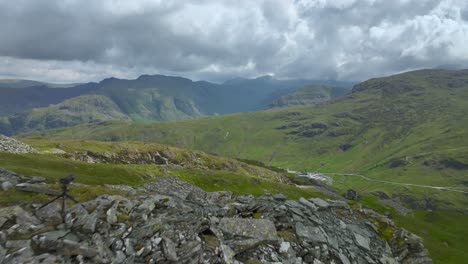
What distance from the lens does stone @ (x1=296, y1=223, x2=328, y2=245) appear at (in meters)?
28.1

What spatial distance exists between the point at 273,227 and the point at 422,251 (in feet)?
64.9

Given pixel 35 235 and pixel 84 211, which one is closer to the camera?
pixel 35 235

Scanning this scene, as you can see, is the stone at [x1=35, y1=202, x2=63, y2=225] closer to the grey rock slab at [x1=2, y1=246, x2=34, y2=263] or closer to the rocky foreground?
the rocky foreground

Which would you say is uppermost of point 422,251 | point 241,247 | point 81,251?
point 81,251

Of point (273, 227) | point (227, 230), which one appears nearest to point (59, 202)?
point (227, 230)

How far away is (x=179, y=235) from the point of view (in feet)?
78.5

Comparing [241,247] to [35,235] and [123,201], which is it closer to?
[123,201]

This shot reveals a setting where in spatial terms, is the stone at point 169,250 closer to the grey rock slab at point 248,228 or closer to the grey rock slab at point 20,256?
the grey rock slab at point 248,228

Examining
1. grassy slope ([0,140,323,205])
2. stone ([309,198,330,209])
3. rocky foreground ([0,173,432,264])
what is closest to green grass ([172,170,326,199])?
grassy slope ([0,140,323,205])

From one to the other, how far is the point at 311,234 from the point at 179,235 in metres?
12.3

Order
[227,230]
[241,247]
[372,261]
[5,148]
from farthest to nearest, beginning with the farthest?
1. [5,148]
2. [372,261]
3. [227,230]
4. [241,247]

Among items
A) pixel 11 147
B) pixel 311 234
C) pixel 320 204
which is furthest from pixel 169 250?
pixel 11 147

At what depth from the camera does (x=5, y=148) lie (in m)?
79.8

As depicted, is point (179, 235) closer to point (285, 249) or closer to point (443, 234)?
point (285, 249)
